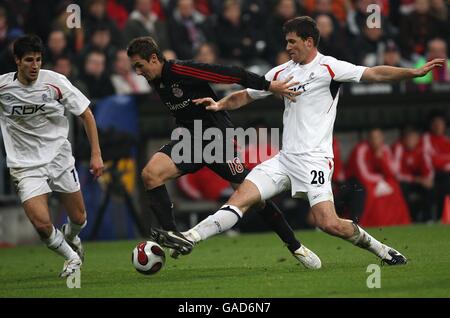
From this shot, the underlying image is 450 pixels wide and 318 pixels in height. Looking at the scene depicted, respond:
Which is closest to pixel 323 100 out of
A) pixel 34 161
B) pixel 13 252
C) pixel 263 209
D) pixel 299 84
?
pixel 299 84

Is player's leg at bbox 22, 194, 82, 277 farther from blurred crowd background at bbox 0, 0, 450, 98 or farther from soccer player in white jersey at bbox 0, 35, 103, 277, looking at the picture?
blurred crowd background at bbox 0, 0, 450, 98

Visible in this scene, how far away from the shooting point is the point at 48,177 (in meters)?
10.2

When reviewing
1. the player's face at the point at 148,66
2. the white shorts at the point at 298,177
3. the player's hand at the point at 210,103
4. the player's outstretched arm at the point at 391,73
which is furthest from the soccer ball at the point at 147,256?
the player's outstretched arm at the point at 391,73

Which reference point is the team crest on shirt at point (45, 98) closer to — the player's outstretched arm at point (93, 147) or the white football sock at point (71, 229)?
the player's outstretched arm at point (93, 147)

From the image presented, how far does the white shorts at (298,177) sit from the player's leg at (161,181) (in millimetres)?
1061

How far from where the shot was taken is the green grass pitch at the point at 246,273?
8258 mm

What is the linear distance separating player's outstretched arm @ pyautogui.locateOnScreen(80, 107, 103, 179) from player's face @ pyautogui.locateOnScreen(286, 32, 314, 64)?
1947 millimetres

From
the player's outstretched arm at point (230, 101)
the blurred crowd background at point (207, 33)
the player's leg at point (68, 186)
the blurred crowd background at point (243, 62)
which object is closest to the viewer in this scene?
the player's outstretched arm at point (230, 101)

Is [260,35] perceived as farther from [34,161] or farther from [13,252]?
[34,161]

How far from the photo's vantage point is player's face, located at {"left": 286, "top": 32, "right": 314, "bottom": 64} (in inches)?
375

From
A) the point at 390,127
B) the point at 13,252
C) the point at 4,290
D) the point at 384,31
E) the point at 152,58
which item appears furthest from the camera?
the point at 384,31

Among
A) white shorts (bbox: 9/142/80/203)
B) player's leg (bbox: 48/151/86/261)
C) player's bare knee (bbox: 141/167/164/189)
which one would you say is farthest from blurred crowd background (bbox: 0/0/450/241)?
white shorts (bbox: 9/142/80/203)

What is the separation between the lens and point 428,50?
62.7 feet
